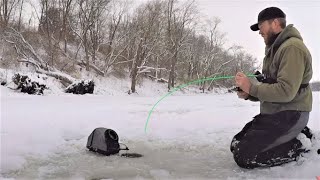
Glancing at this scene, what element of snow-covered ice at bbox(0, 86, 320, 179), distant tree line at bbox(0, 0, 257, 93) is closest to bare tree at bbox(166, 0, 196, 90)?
distant tree line at bbox(0, 0, 257, 93)

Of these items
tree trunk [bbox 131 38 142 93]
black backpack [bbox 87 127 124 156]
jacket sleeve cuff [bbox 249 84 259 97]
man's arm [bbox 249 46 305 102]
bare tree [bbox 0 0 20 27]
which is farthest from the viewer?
tree trunk [bbox 131 38 142 93]

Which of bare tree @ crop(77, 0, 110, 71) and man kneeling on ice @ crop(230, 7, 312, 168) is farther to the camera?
bare tree @ crop(77, 0, 110, 71)

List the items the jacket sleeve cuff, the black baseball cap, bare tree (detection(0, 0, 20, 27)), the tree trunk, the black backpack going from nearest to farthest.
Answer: the jacket sleeve cuff, the black baseball cap, the black backpack, bare tree (detection(0, 0, 20, 27)), the tree trunk

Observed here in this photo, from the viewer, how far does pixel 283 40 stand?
106 inches

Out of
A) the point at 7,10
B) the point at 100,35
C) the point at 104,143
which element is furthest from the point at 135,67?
the point at 104,143

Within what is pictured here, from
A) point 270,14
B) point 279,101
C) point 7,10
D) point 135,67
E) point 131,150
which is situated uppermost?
point 7,10

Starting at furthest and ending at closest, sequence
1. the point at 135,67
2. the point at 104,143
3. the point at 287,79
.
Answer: the point at 135,67, the point at 104,143, the point at 287,79

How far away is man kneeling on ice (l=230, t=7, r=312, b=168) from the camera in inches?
99.0

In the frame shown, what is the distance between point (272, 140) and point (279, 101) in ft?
1.09

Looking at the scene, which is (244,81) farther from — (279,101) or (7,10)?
(7,10)

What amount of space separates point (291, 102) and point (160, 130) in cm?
221

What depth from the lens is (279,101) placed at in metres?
2.56

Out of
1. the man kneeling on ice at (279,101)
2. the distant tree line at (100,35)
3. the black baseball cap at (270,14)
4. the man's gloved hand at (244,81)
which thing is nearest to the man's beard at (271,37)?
the man kneeling on ice at (279,101)

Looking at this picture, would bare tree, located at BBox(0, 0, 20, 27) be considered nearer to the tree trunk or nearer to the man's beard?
the tree trunk
